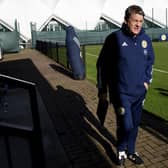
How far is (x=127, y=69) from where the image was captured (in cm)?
367

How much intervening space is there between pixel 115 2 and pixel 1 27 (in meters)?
22.5

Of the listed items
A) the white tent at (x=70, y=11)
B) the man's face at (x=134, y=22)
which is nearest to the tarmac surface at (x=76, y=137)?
the man's face at (x=134, y=22)

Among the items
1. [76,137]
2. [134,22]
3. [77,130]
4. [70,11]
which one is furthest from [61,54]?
[70,11]

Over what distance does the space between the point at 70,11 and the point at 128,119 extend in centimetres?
5481

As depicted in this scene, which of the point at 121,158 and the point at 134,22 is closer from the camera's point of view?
the point at 134,22

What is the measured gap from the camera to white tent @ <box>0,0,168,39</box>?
5275 cm

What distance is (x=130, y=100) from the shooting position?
381 centimetres

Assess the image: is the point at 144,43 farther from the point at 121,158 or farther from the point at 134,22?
the point at 121,158

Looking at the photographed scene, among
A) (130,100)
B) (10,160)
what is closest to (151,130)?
(130,100)

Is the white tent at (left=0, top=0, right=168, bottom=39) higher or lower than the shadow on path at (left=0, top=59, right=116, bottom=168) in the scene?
higher

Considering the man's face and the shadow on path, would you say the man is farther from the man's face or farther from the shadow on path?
the shadow on path

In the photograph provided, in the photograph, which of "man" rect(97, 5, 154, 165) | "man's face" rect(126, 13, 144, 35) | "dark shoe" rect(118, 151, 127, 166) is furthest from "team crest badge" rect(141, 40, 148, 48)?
"dark shoe" rect(118, 151, 127, 166)

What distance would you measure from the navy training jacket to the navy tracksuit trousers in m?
0.11

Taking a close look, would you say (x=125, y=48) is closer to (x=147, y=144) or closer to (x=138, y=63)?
(x=138, y=63)
